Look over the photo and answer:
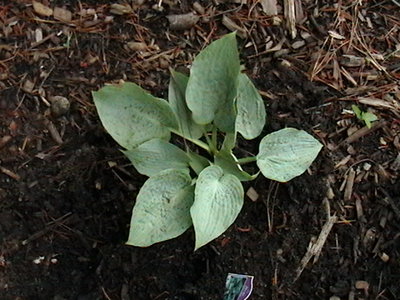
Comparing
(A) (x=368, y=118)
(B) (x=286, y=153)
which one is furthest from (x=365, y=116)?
(B) (x=286, y=153)

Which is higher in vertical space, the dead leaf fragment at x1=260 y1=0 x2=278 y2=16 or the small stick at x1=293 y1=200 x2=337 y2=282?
the dead leaf fragment at x1=260 y1=0 x2=278 y2=16

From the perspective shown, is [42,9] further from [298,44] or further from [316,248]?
[316,248]

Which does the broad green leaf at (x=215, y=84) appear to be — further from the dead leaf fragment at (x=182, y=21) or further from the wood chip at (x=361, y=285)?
the wood chip at (x=361, y=285)

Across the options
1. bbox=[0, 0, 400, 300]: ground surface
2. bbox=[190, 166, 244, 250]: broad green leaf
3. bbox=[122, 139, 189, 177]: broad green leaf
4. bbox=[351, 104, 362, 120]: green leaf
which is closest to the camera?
bbox=[190, 166, 244, 250]: broad green leaf

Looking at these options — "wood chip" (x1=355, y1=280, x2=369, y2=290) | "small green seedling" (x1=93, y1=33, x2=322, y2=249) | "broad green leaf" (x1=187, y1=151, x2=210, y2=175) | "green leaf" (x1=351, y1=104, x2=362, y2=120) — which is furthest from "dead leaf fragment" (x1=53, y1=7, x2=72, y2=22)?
"wood chip" (x1=355, y1=280, x2=369, y2=290)

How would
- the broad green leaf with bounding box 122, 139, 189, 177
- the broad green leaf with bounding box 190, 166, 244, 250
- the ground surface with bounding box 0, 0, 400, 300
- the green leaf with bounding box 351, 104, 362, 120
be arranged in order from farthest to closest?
the green leaf with bounding box 351, 104, 362, 120 < the ground surface with bounding box 0, 0, 400, 300 < the broad green leaf with bounding box 122, 139, 189, 177 < the broad green leaf with bounding box 190, 166, 244, 250

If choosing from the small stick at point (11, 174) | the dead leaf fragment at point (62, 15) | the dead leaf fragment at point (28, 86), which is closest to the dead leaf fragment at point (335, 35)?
the dead leaf fragment at point (62, 15)

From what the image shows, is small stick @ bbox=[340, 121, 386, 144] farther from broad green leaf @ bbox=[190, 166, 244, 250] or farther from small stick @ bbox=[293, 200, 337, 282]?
broad green leaf @ bbox=[190, 166, 244, 250]

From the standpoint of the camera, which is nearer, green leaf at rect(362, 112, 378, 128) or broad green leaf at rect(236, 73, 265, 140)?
broad green leaf at rect(236, 73, 265, 140)
